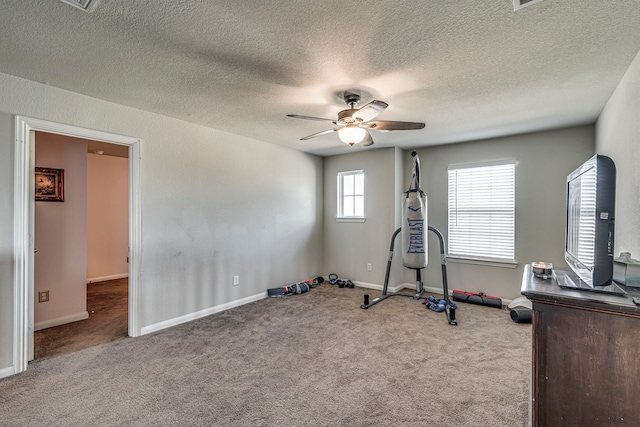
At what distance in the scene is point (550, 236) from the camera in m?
3.89

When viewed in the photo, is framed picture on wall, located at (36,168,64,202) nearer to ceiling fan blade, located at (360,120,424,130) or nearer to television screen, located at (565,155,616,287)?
ceiling fan blade, located at (360,120,424,130)

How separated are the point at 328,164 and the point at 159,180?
121 inches

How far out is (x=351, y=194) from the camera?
5461 millimetres

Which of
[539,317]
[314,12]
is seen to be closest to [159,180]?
[314,12]

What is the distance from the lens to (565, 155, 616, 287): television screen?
1.33 meters

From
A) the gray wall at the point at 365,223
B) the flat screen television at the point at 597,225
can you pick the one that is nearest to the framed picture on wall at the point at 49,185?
the gray wall at the point at 365,223

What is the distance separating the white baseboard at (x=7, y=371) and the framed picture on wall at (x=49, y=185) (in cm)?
187

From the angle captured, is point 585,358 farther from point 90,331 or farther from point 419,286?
point 90,331

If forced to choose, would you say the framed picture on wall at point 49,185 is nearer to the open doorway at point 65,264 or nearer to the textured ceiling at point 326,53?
the open doorway at point 65,264

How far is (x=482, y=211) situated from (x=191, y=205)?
394 cm

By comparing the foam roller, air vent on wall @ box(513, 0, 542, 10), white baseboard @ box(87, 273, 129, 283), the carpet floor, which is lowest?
white baseboard @ box(87, 273, 129, 283)

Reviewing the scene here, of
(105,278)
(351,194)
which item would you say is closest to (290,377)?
(351,194)

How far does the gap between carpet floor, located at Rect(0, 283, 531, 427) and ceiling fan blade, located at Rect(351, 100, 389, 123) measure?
6.71 feet

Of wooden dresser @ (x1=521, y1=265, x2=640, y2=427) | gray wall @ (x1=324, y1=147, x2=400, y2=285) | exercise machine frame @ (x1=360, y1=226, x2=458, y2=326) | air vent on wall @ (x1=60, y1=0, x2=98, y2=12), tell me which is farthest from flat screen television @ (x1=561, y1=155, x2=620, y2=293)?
gray wall @ (x1=324, y1=147, x2=400, y2=285)
